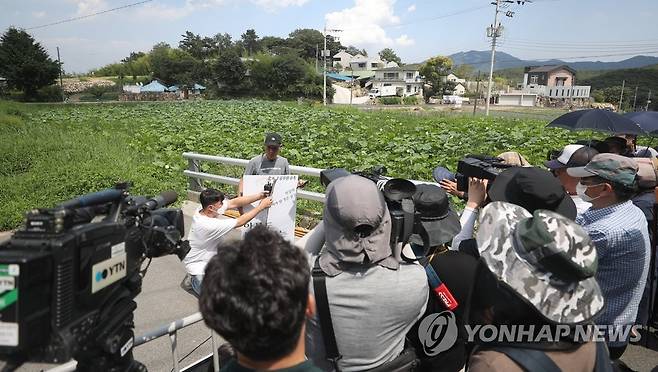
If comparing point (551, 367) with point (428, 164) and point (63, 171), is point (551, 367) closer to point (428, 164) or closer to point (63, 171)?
point (428, 164)

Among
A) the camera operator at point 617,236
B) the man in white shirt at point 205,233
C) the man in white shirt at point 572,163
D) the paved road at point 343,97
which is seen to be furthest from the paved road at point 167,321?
the paved road at point 343,97

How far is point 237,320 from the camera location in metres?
1.09

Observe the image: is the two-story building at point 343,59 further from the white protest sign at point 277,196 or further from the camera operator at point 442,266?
the camera operator at point 442,266

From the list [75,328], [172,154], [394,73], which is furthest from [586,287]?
[394,73]

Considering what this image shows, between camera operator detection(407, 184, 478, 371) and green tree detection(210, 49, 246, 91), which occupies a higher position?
green tree detection(210, 49, 246, 91)

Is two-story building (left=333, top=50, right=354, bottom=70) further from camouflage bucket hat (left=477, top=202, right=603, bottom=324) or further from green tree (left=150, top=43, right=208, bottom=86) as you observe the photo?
camouflage bucket hat (left=477, top=202, right=603, bottom=324)

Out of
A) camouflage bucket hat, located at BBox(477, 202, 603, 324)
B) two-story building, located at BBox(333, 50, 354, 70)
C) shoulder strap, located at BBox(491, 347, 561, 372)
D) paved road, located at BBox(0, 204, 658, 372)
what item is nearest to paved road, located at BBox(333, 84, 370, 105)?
two-story building, located at BBox(333, 50, 354, 70)

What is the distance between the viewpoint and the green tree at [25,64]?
52.2m

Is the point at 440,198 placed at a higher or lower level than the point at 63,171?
higher

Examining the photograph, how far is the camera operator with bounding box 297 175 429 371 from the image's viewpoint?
1.71 m

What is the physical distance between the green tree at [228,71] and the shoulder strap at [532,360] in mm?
68591

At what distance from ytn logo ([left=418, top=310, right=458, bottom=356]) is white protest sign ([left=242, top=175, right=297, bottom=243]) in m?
3.12

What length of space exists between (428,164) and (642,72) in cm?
13171

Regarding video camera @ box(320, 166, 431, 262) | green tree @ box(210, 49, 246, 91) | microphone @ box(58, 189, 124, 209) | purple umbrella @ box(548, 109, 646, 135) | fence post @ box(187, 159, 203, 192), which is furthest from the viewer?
green tree @ box(210, 49, 246, 91)
